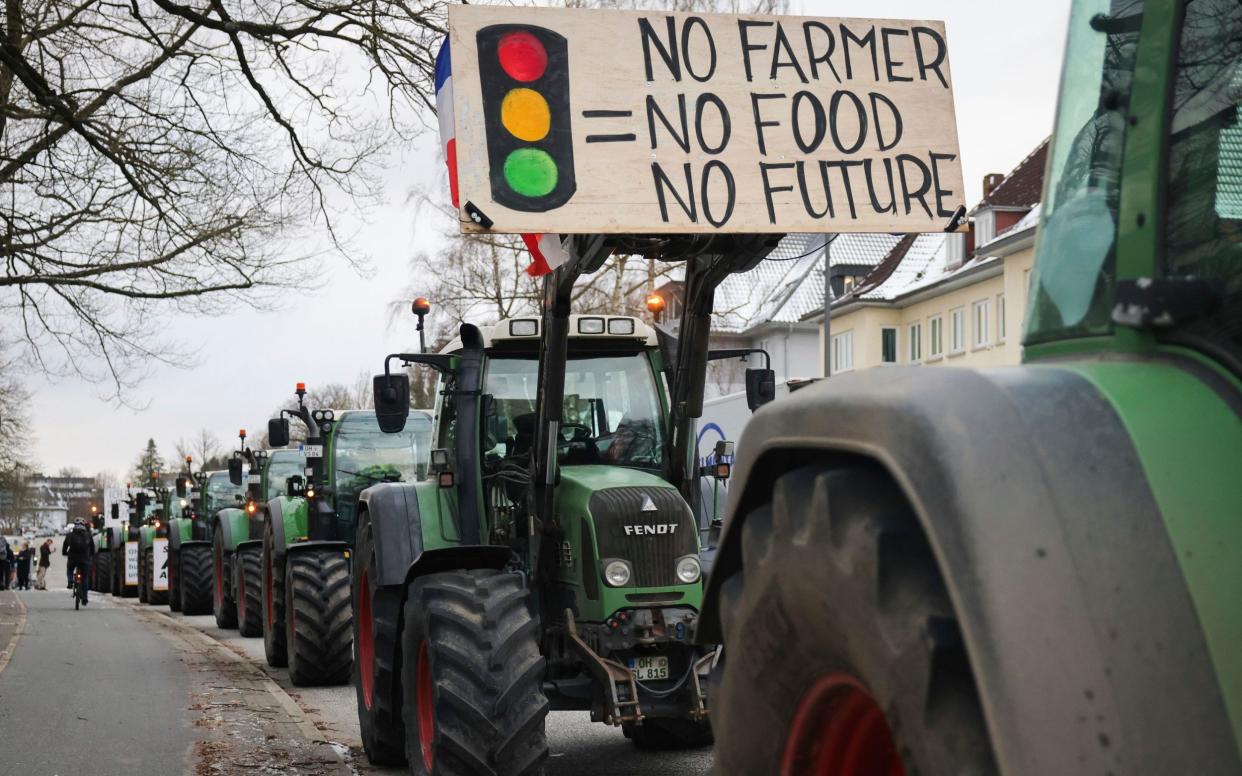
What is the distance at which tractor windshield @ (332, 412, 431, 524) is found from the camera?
14.9m

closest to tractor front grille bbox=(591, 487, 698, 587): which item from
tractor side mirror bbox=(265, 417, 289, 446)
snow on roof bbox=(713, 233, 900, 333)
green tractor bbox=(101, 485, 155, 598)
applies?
tractor side mirror bbox=(265, 417, 289, 446)

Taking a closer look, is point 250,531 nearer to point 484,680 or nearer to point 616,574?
point 616,574

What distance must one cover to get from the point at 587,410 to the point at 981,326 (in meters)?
38.3

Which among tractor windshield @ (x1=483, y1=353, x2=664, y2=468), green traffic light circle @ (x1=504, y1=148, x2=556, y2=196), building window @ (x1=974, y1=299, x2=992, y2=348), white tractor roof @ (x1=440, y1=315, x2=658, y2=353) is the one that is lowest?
tractor windshield @ (x1=483, y1=353, x2=664, y2=468)

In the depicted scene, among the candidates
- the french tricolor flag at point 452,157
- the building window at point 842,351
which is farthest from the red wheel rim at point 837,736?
the building window at point 842,351

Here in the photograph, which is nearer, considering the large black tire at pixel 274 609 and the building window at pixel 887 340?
the large black tire at pixel 274 609

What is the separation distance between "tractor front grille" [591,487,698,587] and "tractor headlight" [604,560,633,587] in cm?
3

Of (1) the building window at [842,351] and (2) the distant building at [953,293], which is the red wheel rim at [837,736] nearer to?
(2) the distant building at [953,293]

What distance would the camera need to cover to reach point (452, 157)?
485 cm

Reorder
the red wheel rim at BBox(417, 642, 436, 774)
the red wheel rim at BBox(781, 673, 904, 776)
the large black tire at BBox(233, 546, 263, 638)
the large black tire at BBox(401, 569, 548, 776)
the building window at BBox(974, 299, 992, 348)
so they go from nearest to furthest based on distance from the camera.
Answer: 1. the red wheel rim at BBox(781, 673, 904, 776)
2. the large black tire at BBox(401, 569, 548, 776)
3. the red wheel rim at BBox(417, 642, 436, 774)
4. the large black tire at BBox(233, 546, 263, 638)
5. the building window at BBox(974, 299, 992, 348)

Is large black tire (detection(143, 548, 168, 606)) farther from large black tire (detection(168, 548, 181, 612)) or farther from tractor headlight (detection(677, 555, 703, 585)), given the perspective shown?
tractor headlight (detection(677, 555, 703, 585))

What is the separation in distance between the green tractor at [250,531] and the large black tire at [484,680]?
1022cm

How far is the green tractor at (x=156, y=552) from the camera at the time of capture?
97.5 feet

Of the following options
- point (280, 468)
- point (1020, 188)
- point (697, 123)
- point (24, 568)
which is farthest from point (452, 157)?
point (24, 568)
